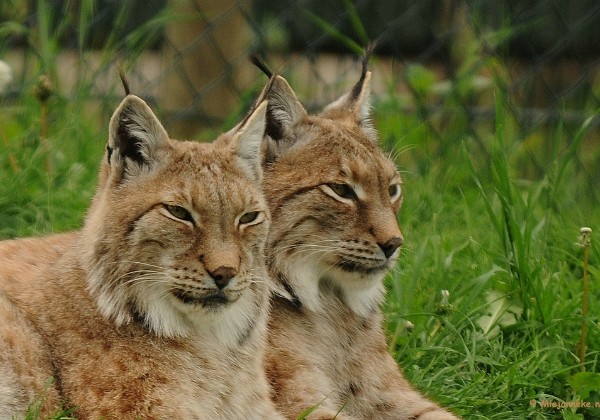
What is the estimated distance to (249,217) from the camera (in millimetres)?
4125

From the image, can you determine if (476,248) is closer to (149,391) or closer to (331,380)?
(331,380)

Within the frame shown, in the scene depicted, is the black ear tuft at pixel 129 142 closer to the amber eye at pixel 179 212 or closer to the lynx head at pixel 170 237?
the lynx head at pixel 170 237

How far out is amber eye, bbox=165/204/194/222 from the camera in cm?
397

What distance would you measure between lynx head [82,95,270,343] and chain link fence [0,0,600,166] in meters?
2.17

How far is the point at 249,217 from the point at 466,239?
6.85ft

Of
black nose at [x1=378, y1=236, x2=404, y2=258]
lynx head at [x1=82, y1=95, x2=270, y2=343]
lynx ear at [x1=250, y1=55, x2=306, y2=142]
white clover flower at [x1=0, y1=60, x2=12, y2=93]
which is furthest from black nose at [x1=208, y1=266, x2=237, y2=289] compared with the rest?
white clover flower at [x1=0, y1=60, x2=12, y2=93]

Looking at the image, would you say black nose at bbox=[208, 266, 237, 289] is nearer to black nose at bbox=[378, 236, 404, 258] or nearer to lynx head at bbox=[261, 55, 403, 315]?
lynx head at bbox=[261, 55, 403, 315]

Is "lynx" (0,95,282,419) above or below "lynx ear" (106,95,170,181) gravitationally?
below

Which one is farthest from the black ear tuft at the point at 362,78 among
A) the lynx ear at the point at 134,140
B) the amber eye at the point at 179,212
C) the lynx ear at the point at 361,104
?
the amber eye at the point at 179,212

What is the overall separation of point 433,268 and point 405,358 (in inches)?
25.0

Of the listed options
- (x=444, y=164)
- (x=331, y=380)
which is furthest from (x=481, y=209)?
(x=331, y=380)

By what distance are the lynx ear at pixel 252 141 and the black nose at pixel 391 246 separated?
0.54 meters

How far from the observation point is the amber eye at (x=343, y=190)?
14.9 ft

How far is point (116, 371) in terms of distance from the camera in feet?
12.8
